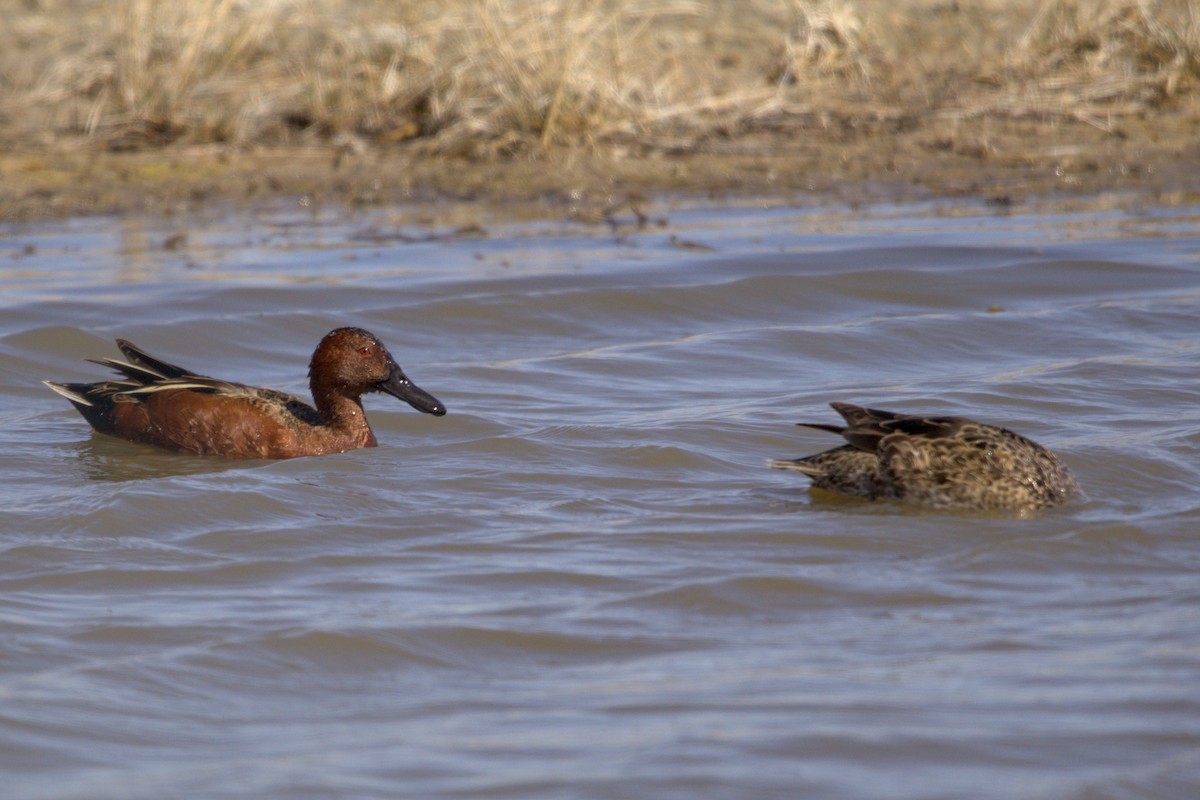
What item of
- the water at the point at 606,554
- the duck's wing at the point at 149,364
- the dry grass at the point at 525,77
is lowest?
the water at the point at 606,554

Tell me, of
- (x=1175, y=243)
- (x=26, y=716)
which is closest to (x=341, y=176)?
(x=1175, y=243)

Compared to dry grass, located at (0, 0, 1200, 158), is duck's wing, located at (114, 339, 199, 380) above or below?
below

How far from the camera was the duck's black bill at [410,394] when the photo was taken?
7320 millimetres

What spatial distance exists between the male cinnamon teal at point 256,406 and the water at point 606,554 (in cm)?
17

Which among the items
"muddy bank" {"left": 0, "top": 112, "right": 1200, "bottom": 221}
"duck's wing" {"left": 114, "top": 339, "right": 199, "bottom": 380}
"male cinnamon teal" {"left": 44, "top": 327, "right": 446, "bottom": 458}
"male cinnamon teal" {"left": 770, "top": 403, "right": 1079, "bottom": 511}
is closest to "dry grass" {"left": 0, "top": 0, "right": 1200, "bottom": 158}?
"muddy bank" {"left": 0, "top": 112, "right": 1200, "bottom": 221}

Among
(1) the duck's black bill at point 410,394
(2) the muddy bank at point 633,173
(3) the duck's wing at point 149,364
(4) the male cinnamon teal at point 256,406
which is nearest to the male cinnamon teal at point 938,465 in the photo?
(1) the duck's black bill at point 410,394

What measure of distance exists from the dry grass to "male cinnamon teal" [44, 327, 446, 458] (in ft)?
19.6

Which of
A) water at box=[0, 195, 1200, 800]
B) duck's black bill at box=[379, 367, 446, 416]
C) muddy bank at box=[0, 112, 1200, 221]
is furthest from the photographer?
muddy bank at box=[0, 112, 1200, 221]

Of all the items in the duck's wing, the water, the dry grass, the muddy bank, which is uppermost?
the dry grass

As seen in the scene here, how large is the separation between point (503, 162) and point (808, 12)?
3.01m

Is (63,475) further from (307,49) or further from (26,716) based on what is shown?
(307,49)

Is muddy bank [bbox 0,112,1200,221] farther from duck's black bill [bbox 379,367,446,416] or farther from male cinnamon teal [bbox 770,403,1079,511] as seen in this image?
male cinnamon teal [bbox 770,403,1079,511]

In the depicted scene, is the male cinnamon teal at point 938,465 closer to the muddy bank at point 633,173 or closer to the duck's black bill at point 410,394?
the duck's black bill at point 410,394

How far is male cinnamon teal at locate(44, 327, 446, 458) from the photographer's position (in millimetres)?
7336
